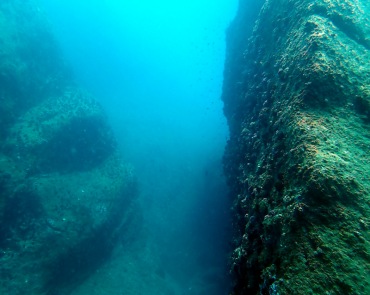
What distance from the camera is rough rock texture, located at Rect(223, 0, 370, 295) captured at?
3.39 m

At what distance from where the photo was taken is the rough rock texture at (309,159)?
3391 mm

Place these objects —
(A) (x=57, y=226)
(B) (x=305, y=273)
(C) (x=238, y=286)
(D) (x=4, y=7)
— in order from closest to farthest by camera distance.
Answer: (B) (x=305, y=273)
(C) (x=238, y=286)
(A) (x=57, y=226)
(D) (x=4, y=7)

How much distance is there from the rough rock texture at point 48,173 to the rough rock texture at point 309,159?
1149cm

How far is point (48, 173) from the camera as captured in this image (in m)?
16.9

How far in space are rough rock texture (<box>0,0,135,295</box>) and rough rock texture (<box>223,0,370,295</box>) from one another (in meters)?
11.5

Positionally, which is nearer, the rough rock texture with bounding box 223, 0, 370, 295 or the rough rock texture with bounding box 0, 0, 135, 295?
the rough rock texture with bounding box 223, 0, 370, 295

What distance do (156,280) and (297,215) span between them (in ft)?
52.0

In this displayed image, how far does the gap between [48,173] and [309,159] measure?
16.2m

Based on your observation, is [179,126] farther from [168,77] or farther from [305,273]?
[305,273]

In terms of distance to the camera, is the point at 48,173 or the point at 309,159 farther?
the point at 48,173

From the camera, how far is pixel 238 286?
16.1 ft

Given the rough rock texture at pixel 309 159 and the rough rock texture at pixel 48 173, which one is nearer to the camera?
the rough rock texture at pixel 309 159

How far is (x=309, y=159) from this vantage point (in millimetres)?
4672

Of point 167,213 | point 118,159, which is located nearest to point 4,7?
point 118,159
